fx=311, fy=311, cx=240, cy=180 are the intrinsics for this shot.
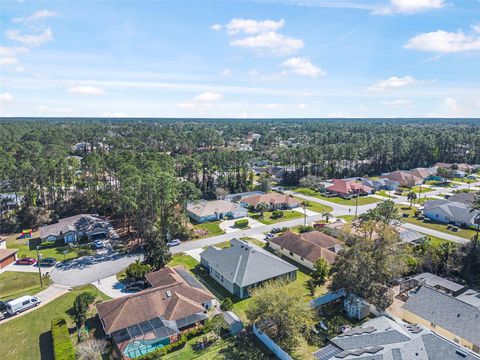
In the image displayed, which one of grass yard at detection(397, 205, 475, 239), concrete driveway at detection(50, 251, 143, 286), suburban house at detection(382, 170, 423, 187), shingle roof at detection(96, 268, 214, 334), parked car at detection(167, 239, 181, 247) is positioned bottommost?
concrete driveway at detection(50, 251, 143, 286)

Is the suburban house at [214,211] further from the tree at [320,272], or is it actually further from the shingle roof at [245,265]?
the tree at [320,272]

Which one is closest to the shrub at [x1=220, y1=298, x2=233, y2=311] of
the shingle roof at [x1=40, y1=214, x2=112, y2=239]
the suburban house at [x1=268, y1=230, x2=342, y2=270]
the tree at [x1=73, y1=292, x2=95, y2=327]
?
the tree at [x1=73, y1=292, x2=95, y2=327]

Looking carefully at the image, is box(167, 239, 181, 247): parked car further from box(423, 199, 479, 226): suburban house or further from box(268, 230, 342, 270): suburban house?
box(423, 199, 479, 226): suburban house

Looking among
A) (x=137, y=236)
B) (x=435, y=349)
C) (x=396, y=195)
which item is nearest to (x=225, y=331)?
(x=435, y=349)

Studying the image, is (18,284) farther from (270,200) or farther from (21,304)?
(270,200)

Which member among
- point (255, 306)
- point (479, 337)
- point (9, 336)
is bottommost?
point (9, 336)

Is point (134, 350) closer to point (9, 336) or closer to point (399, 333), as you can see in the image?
point (9, 336)

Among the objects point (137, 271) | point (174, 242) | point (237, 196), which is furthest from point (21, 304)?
point (237, 196)
